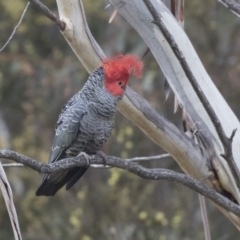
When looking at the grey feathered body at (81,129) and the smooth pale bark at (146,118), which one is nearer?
the smooth pale bark at (146,118)

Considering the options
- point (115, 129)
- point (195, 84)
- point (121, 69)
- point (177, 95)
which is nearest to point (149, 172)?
point (195, 84)

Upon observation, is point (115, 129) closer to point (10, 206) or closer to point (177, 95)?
point (177, 95)

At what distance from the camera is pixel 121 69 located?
2746mm

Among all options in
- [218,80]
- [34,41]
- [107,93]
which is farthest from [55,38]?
[107,93]

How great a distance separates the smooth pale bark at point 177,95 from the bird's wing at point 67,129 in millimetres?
325

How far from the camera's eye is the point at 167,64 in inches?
105

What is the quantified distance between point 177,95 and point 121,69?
281mm

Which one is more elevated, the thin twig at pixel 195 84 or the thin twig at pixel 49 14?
the thin twig at pixel 49 14

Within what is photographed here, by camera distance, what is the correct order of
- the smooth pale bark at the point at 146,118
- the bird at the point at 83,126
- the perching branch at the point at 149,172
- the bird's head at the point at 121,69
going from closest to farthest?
the perching branch at the point at 149,172, the smooth pale bark at the point at 146,118, the bird's head at the point at 121,69, the bird at the point at 83,126

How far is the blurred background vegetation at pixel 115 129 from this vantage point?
5.52 m

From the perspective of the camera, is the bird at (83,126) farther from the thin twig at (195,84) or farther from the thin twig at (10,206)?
the thin twig at (10,206)

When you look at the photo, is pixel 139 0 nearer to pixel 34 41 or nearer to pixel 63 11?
pixel 63 11

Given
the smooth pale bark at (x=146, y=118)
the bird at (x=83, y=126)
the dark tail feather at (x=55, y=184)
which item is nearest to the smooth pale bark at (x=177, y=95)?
the smooth pale bark at (x=146, y=118)

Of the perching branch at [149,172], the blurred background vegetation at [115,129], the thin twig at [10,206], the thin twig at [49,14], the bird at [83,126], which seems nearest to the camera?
the thin twig at [10,206]
